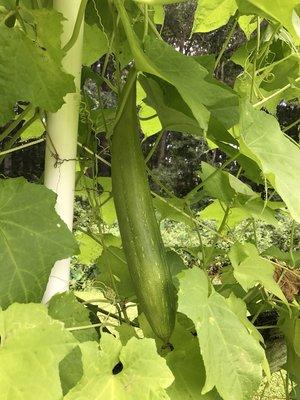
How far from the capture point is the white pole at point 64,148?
604mm

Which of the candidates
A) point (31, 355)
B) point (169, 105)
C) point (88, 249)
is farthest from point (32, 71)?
point (88, 249)

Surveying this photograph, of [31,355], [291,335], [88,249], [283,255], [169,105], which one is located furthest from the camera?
[88,249]

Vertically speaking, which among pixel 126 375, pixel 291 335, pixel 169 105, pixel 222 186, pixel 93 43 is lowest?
pixel 291 335

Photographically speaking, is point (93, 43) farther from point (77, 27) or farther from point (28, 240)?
point (28, 240)

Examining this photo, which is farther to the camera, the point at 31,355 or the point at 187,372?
the point at 187,372

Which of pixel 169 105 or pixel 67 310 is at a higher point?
pixel 169 105

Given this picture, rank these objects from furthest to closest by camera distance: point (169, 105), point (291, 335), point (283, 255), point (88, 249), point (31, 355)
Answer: point (88, 249) → point (283, 255) → point (291, 335) → point (169, 105) → point (31, 355)

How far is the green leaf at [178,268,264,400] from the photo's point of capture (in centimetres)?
58

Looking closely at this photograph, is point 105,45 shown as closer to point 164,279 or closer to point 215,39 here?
point 164,279

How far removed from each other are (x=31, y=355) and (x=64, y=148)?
23 cm

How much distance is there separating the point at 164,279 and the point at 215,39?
26.8 ft

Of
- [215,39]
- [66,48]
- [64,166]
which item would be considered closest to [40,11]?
[66,48]

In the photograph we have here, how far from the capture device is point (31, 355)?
1.49 ft

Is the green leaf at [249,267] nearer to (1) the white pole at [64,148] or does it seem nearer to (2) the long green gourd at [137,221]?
(2) the long green gourd at [137,221]
